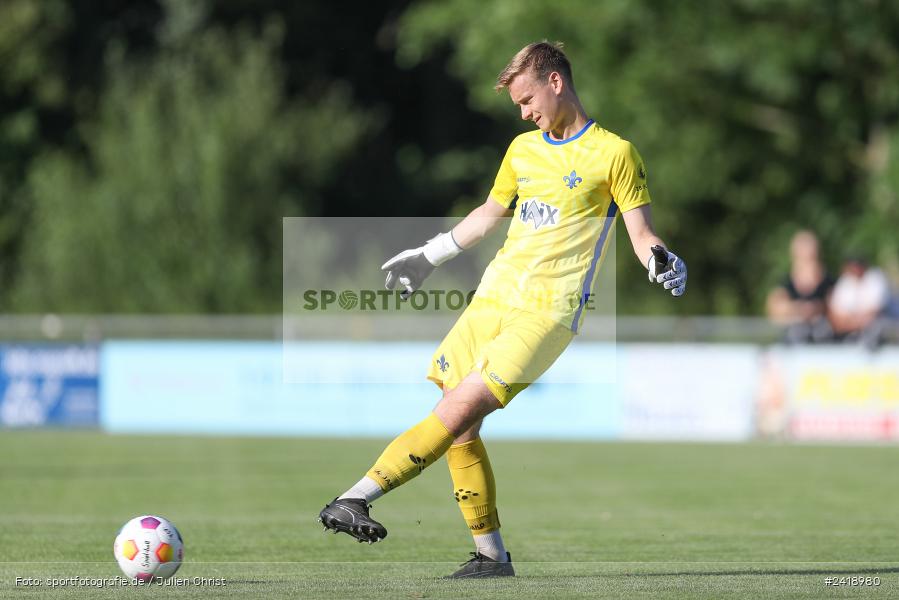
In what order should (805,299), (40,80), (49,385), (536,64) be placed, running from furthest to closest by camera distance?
(40,80), (49,385), (805,299), (536,64)

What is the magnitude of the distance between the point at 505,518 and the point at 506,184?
170 inches

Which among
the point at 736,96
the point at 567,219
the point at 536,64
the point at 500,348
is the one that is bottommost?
the point at 500,348

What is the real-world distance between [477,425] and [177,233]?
2519cm

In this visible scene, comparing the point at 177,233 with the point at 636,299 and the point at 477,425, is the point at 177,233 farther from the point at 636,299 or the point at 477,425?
the point at 477,425

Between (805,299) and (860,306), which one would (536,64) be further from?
(860,306)

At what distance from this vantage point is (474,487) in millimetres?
7160

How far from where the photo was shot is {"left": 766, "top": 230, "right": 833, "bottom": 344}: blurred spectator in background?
18719mm

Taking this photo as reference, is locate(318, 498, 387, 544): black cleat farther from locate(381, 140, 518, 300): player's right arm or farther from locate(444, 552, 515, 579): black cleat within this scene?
locate(381, 140, 518, 300): player's right arm

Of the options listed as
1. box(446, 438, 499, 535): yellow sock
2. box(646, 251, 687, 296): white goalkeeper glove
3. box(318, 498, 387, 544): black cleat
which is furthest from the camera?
box(446, 438, 499, 535): yellow sock

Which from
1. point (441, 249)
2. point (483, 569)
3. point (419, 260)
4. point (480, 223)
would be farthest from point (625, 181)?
point (483, 569)

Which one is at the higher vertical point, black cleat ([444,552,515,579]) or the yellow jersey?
the yellow jersey

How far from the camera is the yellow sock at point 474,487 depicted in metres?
7.16

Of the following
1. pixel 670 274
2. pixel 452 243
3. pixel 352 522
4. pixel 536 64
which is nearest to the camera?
pixel 352 522

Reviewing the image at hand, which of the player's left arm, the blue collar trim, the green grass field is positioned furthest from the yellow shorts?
the green grass field
